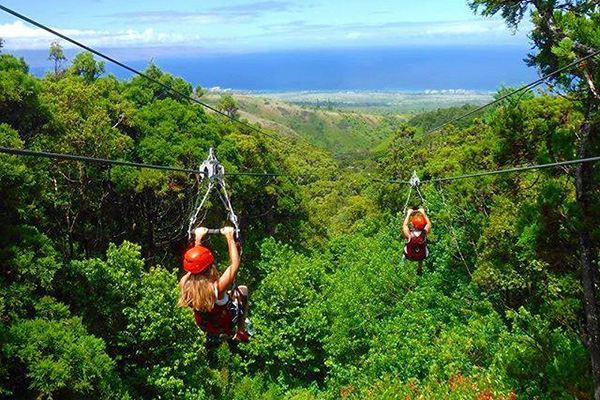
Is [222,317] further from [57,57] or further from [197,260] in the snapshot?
[57,57]

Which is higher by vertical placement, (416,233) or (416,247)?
(416,233)

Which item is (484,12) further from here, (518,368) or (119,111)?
(119,111)

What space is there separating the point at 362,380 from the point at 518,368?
182 inches

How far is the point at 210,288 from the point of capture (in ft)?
14.9

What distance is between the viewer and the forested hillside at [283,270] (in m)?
8.31

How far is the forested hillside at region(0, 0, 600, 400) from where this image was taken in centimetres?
831

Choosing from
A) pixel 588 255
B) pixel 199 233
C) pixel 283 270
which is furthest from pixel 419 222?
pixel 283 270

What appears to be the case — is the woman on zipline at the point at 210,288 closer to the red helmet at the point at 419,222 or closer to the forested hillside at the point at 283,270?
the forested hillside at the point at 283,270

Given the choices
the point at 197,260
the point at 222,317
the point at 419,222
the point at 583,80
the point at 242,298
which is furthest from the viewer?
the point at 419,222

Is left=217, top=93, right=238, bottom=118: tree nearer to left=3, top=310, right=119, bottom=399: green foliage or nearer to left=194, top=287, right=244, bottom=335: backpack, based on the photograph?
left=3, top=310, right=119, bottom=399: green foliage

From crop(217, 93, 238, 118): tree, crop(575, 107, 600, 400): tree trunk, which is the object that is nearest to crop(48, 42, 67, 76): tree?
crop(217, 93, 238, 118): tree

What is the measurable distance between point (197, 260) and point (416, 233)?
21.2 ft

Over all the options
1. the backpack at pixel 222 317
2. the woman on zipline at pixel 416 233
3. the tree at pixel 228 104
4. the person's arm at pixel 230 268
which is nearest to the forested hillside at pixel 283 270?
the woman on zipline at pixel 416 233

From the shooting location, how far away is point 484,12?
28.6 ft
